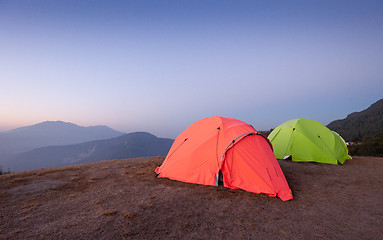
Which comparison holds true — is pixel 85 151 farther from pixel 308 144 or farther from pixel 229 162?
pixel 229 162

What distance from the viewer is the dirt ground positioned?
333 centimetres

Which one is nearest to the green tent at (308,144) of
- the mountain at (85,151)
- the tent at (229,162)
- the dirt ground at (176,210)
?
the dirt ground at (176,210)

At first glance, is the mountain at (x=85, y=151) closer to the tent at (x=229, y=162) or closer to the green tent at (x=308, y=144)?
the green tent at (x=308, y=144)

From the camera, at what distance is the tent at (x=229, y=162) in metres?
5.40

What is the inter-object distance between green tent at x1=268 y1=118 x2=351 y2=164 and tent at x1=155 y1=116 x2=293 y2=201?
4.34 meters

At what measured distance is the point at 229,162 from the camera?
18.9 feet

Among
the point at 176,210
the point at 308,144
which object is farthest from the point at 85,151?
the point at 176,210

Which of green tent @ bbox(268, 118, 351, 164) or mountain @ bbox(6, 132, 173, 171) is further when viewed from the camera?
mountain @ bbox(6, 132, 173, 171)

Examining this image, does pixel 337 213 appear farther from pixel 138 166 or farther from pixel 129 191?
pixel 138 166

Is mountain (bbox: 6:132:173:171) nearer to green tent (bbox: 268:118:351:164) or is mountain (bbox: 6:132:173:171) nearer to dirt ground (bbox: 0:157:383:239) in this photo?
green tent (bbox: 268:118:351:164)

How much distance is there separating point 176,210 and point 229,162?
2360 mm

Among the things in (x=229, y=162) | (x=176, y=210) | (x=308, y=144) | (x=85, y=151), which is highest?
(x=229, y=162)

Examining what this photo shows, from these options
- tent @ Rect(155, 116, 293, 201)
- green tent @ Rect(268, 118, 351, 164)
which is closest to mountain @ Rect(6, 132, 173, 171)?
green tent @ Rect(268, 118, 351, 164)

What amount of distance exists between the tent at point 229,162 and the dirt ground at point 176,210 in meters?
0.30
